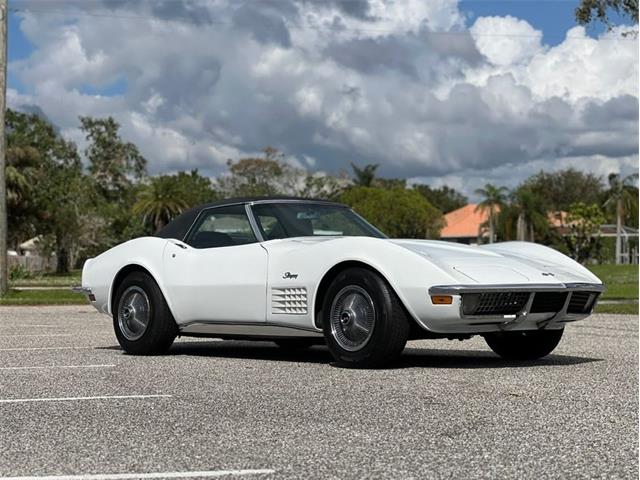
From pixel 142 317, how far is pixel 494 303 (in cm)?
Answer: 344

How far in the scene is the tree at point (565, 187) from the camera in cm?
10838

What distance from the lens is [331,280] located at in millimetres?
8414

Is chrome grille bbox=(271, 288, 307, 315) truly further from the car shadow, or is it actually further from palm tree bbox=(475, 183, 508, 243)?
palm tree bbox=(475, 183, 508, 243)

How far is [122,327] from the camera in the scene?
32.4ft

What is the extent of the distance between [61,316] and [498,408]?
12.6 meters

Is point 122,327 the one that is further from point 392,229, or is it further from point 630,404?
point 392,229

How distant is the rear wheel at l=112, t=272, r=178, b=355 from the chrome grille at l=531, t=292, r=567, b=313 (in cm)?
327

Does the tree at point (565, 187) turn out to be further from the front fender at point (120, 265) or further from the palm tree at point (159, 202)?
the front fender at point (120, 265)

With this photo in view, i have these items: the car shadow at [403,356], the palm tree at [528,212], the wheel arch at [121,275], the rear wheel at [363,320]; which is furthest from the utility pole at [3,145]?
the palm tree at [528,212]

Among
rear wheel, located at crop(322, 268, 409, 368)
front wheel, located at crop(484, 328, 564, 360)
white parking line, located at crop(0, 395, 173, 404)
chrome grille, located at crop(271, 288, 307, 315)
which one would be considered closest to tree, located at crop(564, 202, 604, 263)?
front wheel, located at crop(484, 328, 564, 360)

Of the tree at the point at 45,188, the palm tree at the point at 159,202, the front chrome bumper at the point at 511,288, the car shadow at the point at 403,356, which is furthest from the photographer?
the palm tree at the point at 159,202

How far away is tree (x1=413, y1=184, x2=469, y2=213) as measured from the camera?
424 feet

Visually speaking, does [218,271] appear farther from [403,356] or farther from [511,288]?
[511,288]

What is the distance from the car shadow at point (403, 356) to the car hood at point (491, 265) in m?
0.80
